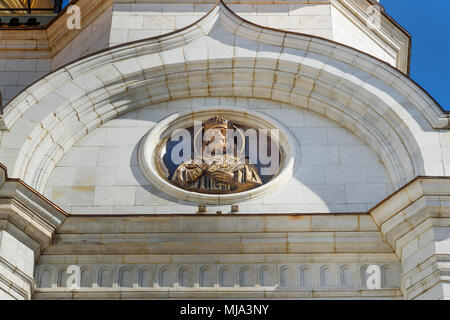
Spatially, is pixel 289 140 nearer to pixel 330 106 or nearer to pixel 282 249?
pixel 330 106

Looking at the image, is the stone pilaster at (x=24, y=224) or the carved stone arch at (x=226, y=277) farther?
the carved stone arch at (x=226, y=277)

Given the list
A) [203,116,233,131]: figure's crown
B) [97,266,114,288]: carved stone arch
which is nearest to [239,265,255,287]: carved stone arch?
[97,266,114,288]: carved stone arch

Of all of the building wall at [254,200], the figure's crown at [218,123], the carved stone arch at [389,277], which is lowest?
the carved stone arch at [389,277]

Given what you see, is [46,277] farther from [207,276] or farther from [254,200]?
[254,200]

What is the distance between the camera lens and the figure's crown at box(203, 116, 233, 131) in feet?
52.7

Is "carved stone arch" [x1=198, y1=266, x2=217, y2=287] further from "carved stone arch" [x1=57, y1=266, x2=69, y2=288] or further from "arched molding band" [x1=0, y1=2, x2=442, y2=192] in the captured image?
"arched molding band" [x1=0, y1=2, x2=442, y2=192]

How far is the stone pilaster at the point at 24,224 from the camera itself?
1412 cm

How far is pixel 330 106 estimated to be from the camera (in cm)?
1617

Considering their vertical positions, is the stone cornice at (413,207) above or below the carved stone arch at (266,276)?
above

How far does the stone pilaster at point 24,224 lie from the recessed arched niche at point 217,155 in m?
1.63

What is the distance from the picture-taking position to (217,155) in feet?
51.8

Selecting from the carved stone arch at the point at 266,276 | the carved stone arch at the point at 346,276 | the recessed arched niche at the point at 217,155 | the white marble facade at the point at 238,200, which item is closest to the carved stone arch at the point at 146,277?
the white marble facade at the point at 238,200

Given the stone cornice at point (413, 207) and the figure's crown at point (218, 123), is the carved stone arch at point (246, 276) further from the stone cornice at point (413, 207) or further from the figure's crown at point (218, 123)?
the figure's crown at point (218, 123)

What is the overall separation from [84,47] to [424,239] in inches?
258
